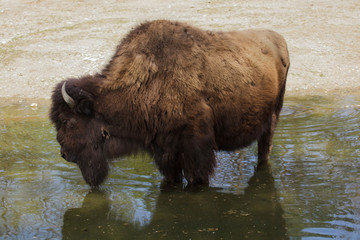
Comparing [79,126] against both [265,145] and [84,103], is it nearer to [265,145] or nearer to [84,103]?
[84,103]

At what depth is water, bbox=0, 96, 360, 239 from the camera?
14.0 ft

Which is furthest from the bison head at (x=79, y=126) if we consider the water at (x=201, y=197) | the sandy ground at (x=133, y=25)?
the sandy ground at (x=133, y=25)

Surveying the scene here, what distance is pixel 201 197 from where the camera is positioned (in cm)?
511

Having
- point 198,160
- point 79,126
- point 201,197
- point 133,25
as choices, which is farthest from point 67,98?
point 133,25

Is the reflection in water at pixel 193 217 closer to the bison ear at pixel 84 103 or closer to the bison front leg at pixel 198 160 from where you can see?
the bison front leg at pixel 198 160

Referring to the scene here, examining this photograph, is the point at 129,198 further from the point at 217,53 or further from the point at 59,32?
the point at 59,32

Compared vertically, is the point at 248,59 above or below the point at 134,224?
above

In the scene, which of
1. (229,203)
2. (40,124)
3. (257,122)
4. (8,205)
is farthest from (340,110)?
(8,205)

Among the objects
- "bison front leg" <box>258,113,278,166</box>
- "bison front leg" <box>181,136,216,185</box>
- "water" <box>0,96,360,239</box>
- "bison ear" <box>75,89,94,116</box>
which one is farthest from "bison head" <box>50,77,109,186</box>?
"bison front leg" <box>258,113,278,166</box>

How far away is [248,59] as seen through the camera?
5.71 m

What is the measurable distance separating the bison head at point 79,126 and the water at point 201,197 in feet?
1.48

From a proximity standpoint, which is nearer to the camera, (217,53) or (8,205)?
(8,205)

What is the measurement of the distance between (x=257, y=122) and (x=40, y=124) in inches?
168

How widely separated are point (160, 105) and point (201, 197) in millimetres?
1086
